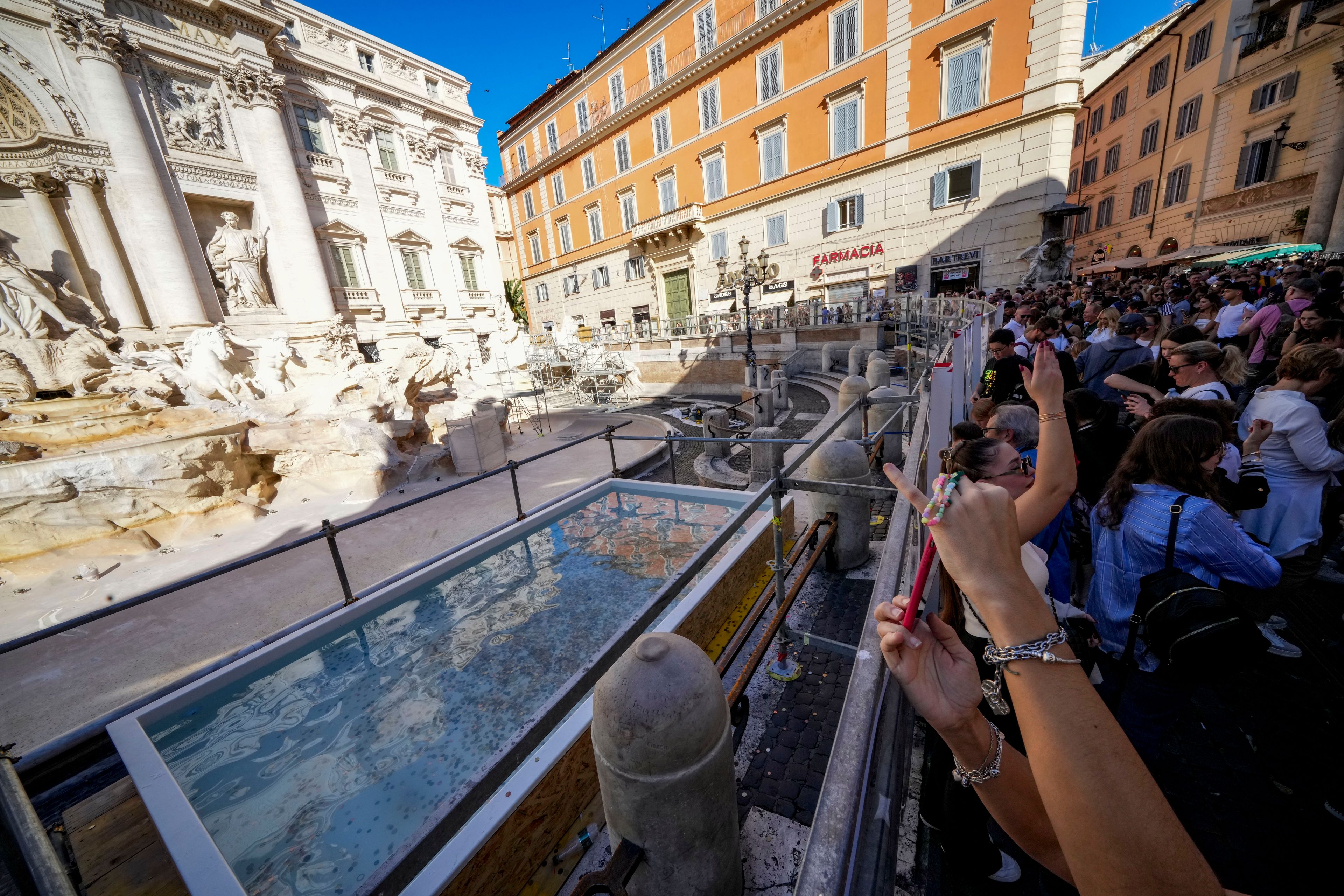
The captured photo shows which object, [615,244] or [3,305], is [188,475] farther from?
[615,244]

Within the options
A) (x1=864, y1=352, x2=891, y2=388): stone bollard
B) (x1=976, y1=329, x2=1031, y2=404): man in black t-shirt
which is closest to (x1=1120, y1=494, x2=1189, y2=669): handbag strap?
(x1=976, y1=329, x2=1031, y2=404): man in black t-shirt

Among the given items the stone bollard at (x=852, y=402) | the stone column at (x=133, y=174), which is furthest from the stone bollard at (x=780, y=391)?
the stone column at (x=133, y=174)

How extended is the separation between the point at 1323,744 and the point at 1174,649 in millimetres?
1521

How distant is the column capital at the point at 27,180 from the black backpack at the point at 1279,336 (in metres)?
27.9

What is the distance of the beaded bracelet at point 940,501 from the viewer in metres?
0.87

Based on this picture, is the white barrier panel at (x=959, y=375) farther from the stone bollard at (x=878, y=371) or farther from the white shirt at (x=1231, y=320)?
the stone bollard at (x=878, y=371)

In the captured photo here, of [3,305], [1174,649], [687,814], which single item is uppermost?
[3,305]

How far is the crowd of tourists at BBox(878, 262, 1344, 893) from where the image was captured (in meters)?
0.75

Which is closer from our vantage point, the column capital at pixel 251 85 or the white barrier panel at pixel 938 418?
the white barrier panel at pixel 938 418

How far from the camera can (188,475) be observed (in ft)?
28.1

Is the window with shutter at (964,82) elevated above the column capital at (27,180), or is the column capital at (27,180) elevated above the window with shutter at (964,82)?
the window with shutter at (964,82)

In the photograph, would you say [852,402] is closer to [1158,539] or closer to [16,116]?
[1158,539]

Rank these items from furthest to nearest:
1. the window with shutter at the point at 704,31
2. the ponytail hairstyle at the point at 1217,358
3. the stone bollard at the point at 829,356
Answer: the window with shutter at the point at 704,31, the stone bollard at the point at 829,356, the ponytail hairstyle at the point at 1217,358

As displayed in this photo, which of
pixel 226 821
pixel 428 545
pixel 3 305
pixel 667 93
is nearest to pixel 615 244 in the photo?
pixel 667 93
